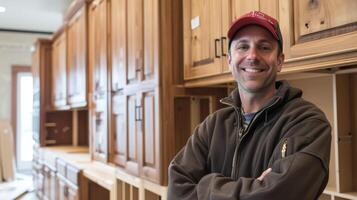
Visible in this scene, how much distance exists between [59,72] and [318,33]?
14.6ft

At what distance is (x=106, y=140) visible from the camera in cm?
304

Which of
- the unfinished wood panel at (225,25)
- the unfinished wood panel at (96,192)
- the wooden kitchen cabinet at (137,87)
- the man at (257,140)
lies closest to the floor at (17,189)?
the unfinished wood panel at (96,192)

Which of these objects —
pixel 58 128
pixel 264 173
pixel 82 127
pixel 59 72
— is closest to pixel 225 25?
pixel 264 173

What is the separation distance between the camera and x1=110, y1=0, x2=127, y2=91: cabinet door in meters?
2.62

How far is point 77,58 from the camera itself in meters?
4.38

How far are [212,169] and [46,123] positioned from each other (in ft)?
15.6

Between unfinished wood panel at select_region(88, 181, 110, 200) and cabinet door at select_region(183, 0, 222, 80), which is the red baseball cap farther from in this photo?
unfinished wood panel at select_region(88, 181, 110, 200)

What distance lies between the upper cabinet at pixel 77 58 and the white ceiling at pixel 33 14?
4.46ft

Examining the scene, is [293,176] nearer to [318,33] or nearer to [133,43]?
[318,33]

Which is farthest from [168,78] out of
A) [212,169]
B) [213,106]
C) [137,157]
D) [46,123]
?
[46,123]

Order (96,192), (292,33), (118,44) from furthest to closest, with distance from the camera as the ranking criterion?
1. (96,192)
2. (118,44)
3. (292,33)

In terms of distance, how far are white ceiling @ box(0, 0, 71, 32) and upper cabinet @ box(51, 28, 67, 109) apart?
0.69m

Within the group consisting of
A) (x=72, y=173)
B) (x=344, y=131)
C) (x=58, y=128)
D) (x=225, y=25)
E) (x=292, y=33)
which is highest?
(x=225, y=25)

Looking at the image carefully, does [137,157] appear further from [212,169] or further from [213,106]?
[212,169]
